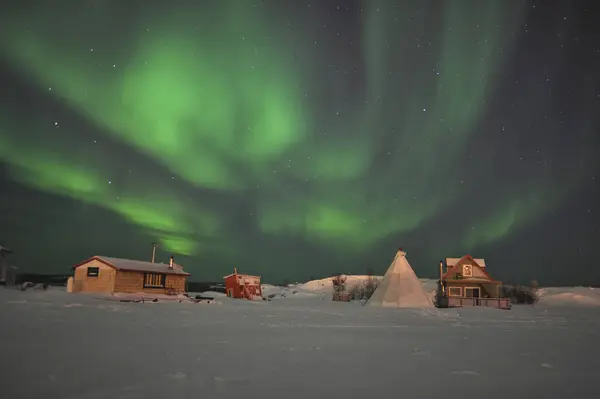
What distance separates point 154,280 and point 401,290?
103 ft

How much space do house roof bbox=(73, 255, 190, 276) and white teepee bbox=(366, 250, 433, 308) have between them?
2757cm

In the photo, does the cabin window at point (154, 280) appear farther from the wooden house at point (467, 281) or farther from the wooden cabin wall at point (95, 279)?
the wooden house at point (467, 281)

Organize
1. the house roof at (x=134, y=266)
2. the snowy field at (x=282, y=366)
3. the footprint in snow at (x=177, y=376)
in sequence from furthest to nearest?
the house roof at (x=134, y=266), the footprint in snow at (x=177, y=376), the snowy field at (x=282, y=366)

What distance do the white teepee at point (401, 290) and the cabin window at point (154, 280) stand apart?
27.6 m

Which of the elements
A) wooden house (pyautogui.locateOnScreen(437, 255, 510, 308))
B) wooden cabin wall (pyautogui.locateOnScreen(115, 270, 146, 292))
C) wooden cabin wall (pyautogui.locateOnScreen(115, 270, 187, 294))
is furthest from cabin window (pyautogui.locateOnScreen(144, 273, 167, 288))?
wooden house (pyautogui.locateOnScreen(437, 255, 510, 308))

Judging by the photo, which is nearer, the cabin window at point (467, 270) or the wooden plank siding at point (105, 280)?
the wooden plank siding at point (105, 280)

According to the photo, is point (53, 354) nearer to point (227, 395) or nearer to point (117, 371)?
point (117, 371)

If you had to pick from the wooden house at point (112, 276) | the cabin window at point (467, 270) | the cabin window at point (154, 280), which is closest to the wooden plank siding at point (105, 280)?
the wooden house at point (112, 276)

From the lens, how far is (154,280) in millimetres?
52781

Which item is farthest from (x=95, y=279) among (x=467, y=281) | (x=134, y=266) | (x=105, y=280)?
(x=467, y=281)

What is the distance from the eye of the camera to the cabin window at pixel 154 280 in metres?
51.2

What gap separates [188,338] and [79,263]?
133ft

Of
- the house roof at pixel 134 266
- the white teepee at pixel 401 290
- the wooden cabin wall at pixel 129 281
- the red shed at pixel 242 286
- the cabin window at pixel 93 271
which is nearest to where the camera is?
the white teepee at pixel 401 290

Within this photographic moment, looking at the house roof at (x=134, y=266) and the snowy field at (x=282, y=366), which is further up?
the house roof at (x=134, y=266)
